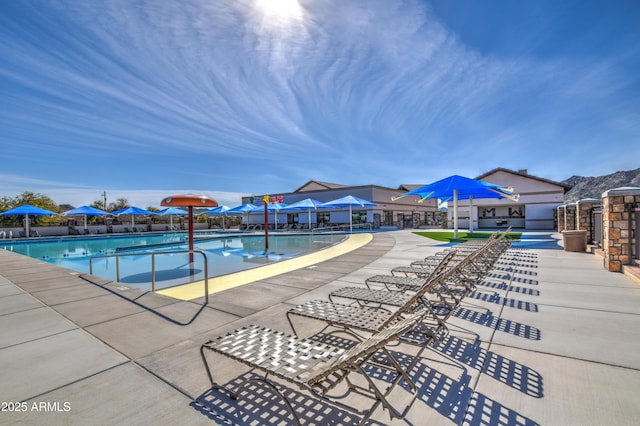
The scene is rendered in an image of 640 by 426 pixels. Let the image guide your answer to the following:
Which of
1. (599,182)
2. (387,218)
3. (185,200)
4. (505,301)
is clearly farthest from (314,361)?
(599,182)

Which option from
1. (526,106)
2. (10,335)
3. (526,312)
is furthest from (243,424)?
(526,106)

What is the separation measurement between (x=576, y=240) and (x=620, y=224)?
4.21 metres

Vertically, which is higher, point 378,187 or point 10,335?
point 378,187

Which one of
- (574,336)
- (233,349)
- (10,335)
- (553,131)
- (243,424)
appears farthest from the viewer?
(553,131)

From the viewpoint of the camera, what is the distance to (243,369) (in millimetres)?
2564

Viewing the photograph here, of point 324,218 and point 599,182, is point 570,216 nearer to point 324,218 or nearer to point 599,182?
point 324,218

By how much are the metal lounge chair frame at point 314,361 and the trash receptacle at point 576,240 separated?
436 inches

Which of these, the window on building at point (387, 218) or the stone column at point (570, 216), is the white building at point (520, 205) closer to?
the window on building at point (387, 218)

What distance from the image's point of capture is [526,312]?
13.0ft

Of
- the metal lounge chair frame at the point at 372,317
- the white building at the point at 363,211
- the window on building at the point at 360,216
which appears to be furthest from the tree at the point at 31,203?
the metal lounge chair frame at the point at 372,317

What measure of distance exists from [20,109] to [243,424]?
20.2 m

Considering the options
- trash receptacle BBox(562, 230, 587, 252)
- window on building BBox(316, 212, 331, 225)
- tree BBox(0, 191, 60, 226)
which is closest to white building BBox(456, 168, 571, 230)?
window on building BBox(316, 212, 331, 225)

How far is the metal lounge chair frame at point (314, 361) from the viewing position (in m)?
1.61

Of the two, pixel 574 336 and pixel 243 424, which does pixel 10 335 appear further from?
pixel 574 336
